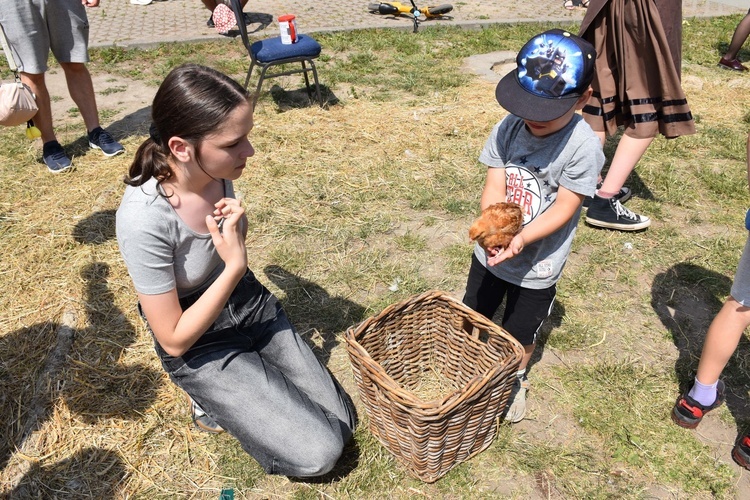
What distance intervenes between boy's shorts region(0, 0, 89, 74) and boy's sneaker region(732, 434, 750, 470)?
5.50m

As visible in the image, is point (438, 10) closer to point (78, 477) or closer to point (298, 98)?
point (298, 98)

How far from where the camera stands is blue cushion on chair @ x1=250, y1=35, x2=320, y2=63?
571cm

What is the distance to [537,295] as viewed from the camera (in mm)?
2518

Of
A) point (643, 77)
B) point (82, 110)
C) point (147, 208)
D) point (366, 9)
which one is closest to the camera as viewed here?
point (147, 208)

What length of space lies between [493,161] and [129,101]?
5.33 metres

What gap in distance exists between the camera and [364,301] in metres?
3.47

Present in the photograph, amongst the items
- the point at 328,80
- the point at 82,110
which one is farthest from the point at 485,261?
the point at 328,80

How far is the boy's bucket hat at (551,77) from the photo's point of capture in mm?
2049

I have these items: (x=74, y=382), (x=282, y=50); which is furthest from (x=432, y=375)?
(x=282, y=50)

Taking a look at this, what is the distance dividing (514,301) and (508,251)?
45cm

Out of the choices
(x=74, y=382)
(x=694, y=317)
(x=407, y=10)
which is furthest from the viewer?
(x=407, y=10)

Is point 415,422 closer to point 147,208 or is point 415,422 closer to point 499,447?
point 499,447

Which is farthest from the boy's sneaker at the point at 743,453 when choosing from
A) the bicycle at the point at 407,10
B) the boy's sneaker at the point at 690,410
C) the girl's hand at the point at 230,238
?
the bicycle at the point at 407,10

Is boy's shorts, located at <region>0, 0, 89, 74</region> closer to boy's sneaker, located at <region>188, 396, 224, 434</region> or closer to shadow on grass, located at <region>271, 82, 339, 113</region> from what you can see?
shadow on grass, located at <region>271, 82, 339, 113</region>
